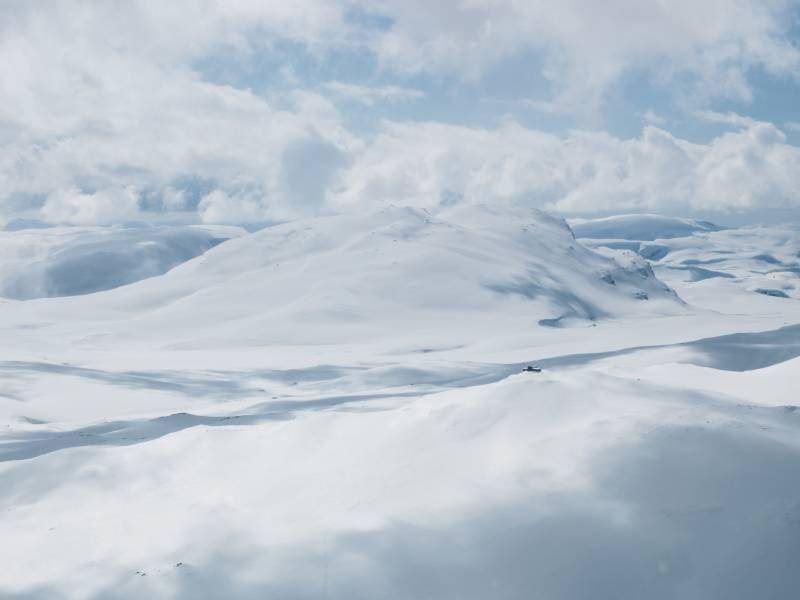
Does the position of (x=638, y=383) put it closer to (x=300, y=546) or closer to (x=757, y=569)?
(x=757, y=569)

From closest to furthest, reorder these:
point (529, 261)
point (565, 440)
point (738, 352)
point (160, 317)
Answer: point (565, 440) < point (738, 352) < point (160, 317) < point (529, 261)

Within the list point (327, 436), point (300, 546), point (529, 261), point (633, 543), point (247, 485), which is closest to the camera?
point (633, 543)

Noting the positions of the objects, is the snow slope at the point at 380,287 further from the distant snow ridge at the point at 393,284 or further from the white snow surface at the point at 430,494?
the white snow surface at the point at 430,494

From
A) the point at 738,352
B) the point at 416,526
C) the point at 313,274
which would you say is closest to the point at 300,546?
the point at 416,526

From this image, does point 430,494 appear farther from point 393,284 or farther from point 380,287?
point 393,284

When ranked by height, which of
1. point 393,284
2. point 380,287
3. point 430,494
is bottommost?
point 430,494

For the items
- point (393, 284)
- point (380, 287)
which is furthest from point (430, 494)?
point (393, 284)

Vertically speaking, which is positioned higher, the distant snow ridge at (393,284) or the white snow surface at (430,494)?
the distant snow ridge at (393,284)

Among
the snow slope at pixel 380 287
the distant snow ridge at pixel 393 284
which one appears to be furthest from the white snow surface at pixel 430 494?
the snow slope at pixel 380 287

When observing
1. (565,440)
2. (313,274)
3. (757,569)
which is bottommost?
(757,569)
